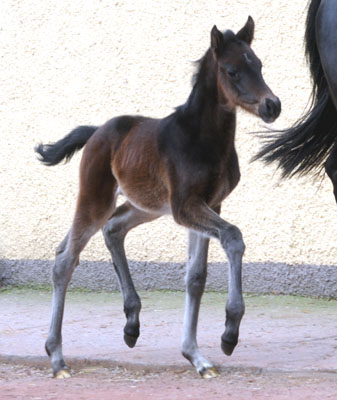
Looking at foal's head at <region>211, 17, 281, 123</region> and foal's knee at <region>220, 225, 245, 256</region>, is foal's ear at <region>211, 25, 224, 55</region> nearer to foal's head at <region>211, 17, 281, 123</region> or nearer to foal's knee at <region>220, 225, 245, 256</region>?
foal's head at <region>211, 17, 281, 123</region>

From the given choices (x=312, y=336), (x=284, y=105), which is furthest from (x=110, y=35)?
(x=312, y=336)

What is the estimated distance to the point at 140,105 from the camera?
6.97m

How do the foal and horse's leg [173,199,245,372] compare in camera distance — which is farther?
the foal

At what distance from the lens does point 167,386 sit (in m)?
4.05

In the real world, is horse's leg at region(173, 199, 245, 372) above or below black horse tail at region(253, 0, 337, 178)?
below

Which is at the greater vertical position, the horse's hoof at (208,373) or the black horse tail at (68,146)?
the black horse tail at (68,146)

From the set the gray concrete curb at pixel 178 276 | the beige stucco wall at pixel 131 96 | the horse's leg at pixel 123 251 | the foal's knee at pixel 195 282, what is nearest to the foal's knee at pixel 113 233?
the horse's leg at pixel 123 251

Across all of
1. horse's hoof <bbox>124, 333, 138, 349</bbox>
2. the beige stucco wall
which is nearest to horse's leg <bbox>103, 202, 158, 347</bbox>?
horse's hoof <bbox>124, 333, 138, 349</bbox>

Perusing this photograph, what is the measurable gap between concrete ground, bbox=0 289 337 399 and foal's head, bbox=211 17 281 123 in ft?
4.01

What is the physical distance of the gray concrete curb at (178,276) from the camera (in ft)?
21.0

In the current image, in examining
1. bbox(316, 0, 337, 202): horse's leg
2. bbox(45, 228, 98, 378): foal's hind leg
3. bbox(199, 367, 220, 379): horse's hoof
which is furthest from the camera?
bbox(45, 228, 98, 378): foal's hind leg

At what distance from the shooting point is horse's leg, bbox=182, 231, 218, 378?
425cm

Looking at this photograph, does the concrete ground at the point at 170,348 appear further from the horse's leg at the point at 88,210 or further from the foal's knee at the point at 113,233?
the foal's knee at the point at 113,233

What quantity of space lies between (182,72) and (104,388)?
3.37 meters
